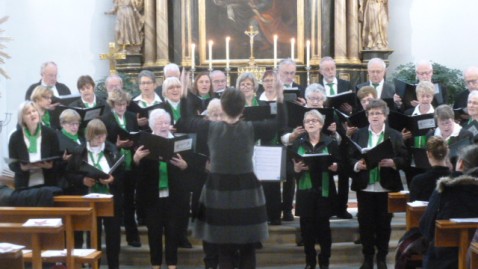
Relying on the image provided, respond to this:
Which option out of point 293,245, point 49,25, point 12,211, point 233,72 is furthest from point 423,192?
point 49,25

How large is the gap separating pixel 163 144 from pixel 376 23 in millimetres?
7191

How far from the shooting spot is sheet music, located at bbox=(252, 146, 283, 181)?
605 cm

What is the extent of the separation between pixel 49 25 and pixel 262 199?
9.05 metres

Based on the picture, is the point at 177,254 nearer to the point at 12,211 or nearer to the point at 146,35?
the point at 12,211

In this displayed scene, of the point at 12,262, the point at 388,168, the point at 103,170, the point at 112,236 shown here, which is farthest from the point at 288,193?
the point at 12,262

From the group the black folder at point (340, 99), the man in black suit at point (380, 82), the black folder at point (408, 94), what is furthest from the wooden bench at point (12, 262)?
the black folder at point (408, 94)

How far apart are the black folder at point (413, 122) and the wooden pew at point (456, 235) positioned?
6.71 feet

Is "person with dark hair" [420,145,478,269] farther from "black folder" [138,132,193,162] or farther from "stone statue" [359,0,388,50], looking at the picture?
"stone statue" [359,0,388,50]

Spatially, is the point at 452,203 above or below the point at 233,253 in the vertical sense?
above

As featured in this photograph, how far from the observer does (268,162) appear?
6.06 metres

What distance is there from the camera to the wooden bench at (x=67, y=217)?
551 centimetres

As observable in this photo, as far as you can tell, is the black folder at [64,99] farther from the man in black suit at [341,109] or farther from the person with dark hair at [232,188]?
the person with dark hair at [232,188]

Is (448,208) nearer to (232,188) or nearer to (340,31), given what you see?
(232,188)

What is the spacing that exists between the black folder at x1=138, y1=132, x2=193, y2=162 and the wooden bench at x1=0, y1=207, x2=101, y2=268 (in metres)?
0.86
